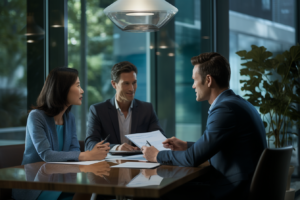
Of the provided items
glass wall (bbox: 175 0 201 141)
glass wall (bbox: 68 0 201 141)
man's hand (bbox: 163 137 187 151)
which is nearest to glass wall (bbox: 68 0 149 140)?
glass wall (bbox: 68 0 201 141)

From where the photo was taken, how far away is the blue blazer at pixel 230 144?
1930 mm

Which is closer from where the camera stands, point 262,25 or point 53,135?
point 53,135

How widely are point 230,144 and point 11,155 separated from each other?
1.51m

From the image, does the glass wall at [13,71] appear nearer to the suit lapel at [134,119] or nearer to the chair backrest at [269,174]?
the suit lapel at [134,119]

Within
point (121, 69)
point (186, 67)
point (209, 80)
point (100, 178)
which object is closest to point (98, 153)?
point (100, 178)

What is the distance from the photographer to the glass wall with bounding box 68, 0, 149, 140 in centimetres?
378

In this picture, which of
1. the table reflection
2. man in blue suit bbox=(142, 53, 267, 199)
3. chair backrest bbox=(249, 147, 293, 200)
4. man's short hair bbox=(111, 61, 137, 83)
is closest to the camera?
the table reflection

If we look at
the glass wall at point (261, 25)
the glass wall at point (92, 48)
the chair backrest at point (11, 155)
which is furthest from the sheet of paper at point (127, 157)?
the glass wall at point (261, 25)

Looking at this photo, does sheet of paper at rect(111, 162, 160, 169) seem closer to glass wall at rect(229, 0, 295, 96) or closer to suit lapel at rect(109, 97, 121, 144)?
suit lapel at rect(109, 97, 121, 144)

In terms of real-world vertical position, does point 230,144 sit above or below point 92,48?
below

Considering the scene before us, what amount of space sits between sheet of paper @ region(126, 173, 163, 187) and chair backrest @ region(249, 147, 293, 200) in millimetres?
519

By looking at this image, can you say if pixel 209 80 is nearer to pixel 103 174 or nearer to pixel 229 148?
pixel 229 148

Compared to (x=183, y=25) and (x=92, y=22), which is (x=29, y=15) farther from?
(x=183, y=25)

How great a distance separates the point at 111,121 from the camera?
310cm
